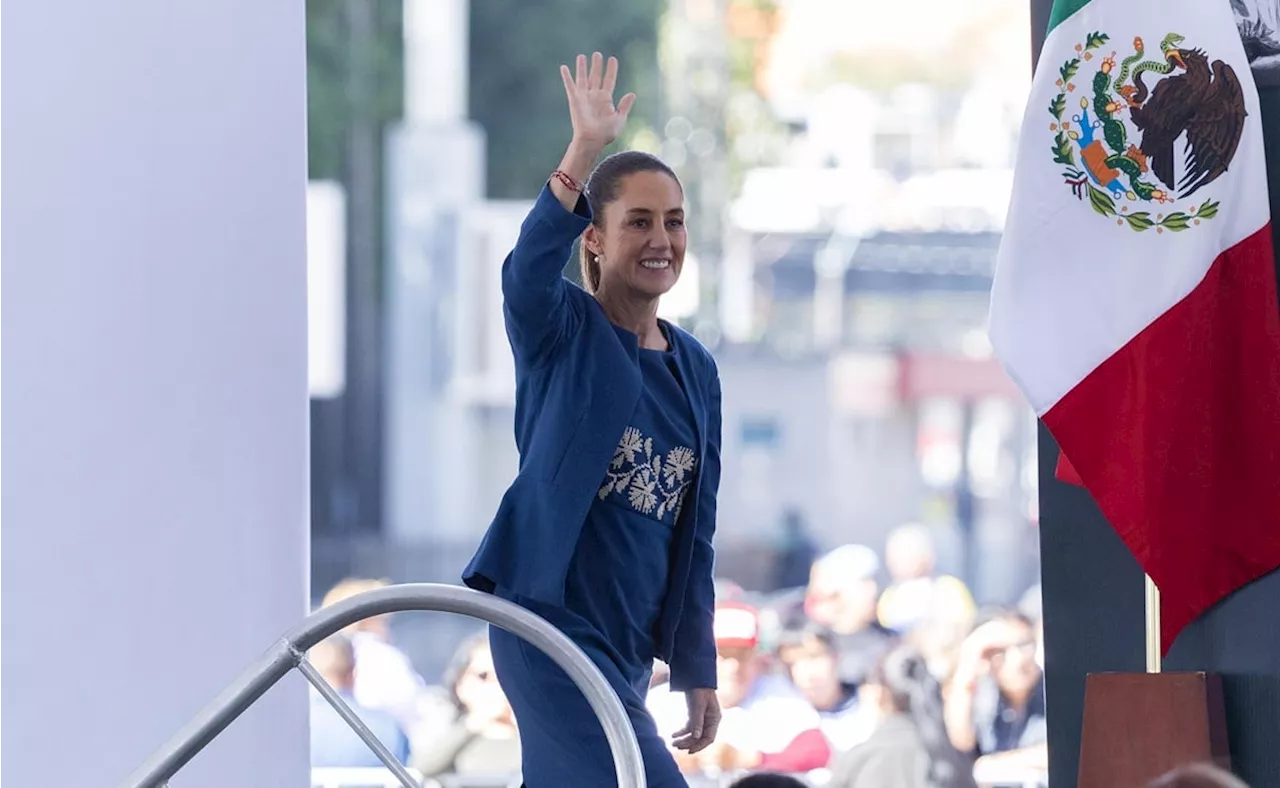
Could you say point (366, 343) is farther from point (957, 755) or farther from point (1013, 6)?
point (957, 755)

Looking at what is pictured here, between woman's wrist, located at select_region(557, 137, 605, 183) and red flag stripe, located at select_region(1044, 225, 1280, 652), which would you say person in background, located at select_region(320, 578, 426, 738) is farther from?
woman's wrist, located at select_region(557, 137, 605, 183)

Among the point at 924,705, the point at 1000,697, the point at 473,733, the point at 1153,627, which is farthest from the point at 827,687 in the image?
the point at 1153,627

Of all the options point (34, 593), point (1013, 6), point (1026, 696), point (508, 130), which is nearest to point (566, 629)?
point (34, 593)

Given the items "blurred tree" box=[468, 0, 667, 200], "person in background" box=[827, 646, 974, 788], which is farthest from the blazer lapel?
"blurred tree" box=[468, 0, 667, 200]

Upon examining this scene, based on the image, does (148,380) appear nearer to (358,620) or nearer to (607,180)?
(607,180)

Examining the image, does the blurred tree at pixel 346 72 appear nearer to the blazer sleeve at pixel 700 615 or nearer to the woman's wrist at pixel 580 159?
the blazer sleeve at pixel 700 615

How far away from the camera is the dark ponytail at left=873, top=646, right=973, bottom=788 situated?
3721mm

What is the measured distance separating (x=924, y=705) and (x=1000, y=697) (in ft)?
0.89

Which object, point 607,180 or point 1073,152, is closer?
point 607,180

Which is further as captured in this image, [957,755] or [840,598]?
[840,598]

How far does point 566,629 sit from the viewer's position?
169 centimetres

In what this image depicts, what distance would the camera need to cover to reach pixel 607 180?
1.82m

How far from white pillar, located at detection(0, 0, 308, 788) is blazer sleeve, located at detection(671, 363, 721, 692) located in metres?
0.57

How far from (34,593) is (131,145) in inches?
21.0
